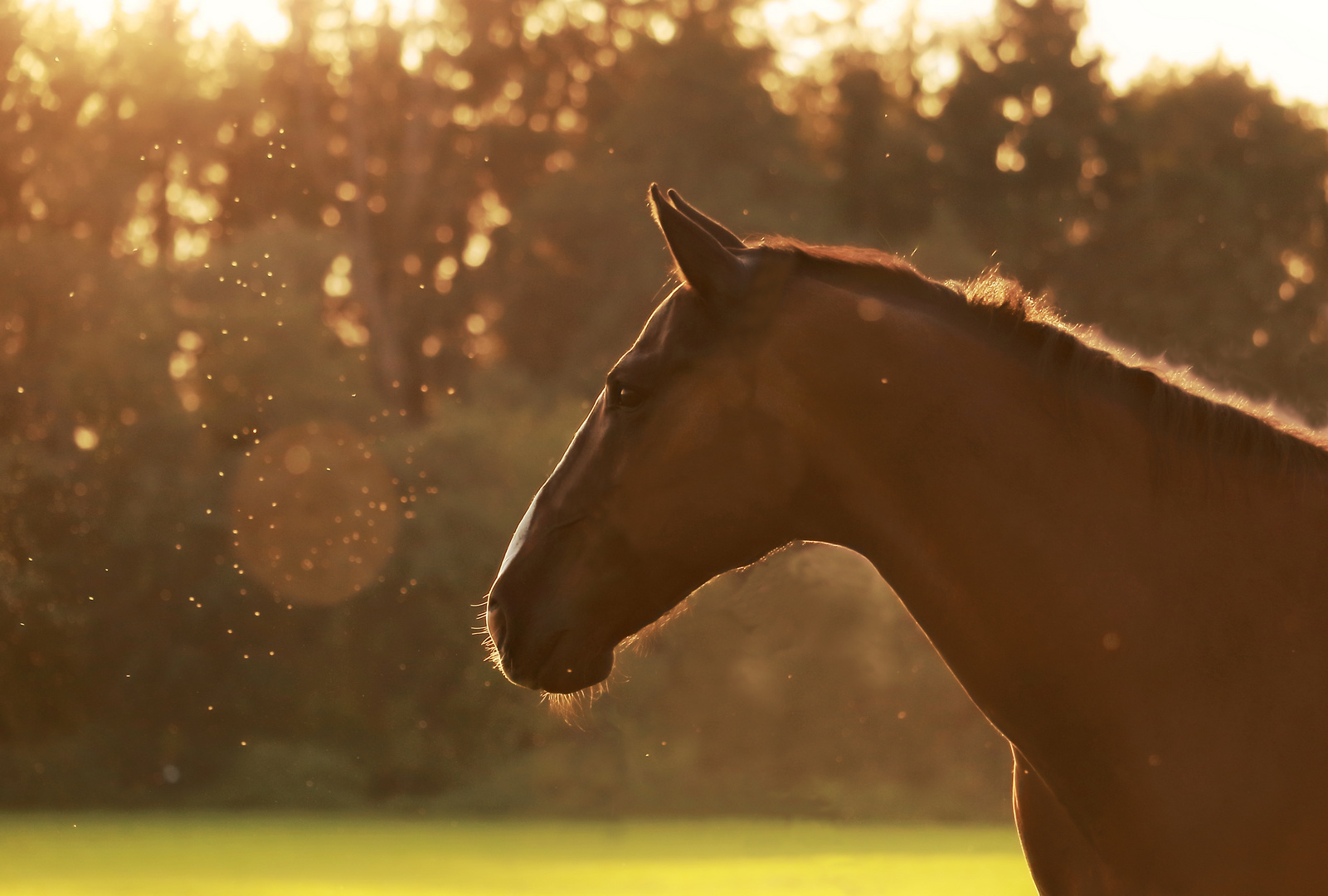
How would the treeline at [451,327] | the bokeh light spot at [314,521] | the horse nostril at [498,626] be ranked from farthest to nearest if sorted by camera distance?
1. the bokeh light spot at [314,521]
2. the treeline at [451,327]
3. the horse nostril at [498,626]

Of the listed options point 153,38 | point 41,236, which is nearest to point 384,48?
point 153,38

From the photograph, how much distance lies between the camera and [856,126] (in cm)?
2395

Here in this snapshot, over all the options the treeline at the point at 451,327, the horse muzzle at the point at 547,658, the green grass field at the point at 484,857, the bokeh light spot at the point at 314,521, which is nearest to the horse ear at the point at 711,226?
the horse muzzle at the point at 547,658

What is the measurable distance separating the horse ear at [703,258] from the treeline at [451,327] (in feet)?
34.3

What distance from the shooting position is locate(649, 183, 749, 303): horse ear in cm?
244

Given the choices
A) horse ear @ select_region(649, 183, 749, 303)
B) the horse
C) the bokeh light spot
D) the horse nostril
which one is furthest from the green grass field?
horse ear @ select_region(649, 183, 749, 303)

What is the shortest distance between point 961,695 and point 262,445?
29.1 feet

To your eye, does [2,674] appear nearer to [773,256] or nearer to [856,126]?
[773,256]

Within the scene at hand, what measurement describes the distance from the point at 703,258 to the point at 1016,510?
0.74 metres

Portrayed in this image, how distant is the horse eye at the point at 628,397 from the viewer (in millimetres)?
2484

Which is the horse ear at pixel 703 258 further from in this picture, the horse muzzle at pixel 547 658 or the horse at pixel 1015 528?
the horse muzzle at pixel 547 658

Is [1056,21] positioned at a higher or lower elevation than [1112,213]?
higher

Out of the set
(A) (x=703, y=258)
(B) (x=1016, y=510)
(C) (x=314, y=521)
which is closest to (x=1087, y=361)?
(B) (x=1016, y=510)

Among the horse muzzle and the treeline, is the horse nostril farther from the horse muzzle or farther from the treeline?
the treeline
